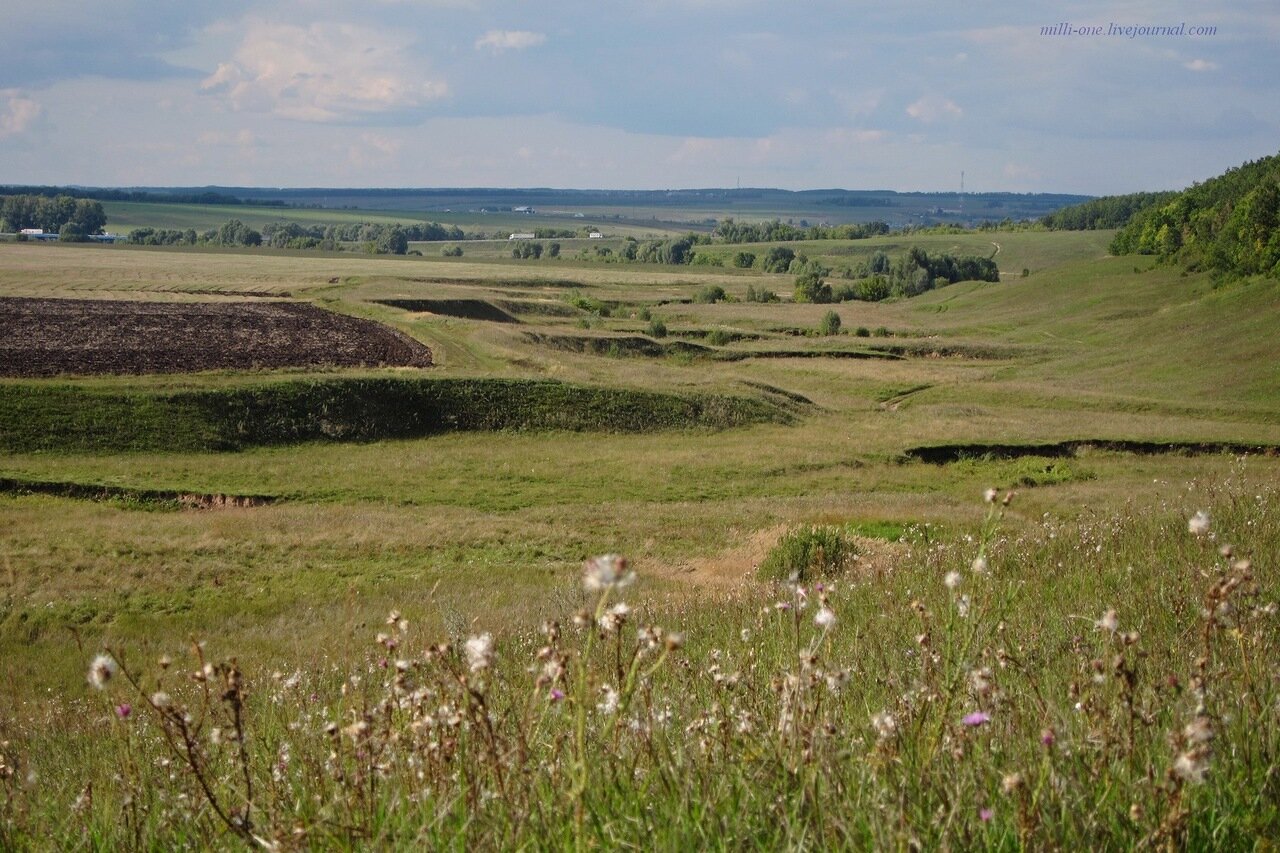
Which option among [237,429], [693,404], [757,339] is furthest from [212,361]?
[757,339]

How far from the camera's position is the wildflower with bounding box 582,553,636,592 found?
6.47ft

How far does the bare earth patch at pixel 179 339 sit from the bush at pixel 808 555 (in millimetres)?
27455

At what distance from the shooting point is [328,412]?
1476 inches

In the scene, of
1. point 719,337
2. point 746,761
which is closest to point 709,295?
point 719,337

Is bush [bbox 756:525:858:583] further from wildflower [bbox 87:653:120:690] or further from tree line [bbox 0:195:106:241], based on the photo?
tree line [bbox 0:195:106:241]

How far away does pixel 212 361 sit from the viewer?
41406 mm

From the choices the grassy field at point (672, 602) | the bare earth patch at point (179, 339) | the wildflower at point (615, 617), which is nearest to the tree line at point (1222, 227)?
the grassy field at point (672, 602)

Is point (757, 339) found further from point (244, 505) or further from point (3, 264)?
point (3, 264)

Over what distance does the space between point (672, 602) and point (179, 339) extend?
3956cm

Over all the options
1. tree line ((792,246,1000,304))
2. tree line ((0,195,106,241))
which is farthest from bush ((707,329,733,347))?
tree line ((0,195,106,241))

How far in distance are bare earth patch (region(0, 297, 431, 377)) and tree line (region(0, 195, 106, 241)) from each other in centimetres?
11916

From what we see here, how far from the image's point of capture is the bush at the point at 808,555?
59.9 ft

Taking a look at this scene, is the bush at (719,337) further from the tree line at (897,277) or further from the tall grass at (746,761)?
the tall grass at (746,761)

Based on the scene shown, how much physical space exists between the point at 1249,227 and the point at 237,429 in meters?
66.2
